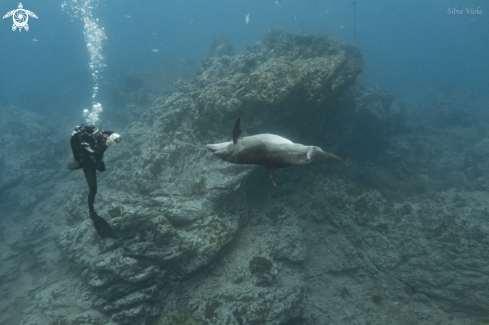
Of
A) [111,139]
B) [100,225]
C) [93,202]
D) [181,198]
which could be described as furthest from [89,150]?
[181,198]

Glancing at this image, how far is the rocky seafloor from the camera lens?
872 centimetres

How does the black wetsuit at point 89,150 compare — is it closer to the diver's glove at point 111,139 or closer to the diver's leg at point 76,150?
the diver's leg at point 76,150

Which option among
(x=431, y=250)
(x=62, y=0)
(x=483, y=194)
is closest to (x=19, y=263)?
(x=431, y=250)

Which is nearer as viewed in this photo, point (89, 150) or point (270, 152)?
point (270, 152)

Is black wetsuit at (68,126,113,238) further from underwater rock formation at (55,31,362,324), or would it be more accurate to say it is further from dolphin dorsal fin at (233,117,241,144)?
underwater rock formation at (55,31,362,324)

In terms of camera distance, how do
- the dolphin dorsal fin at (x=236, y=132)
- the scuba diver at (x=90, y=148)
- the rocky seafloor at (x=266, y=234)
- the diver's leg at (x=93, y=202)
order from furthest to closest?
the rocky seafloor at (x=266, y=234) < the diver's leg at (x=93, y=202) < the scuba diver at (x=90, y=148) < the dolphin dorsal fin at (x=236, y=132)

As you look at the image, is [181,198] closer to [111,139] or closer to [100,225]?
[100,225]

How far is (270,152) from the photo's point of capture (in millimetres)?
A: 3162

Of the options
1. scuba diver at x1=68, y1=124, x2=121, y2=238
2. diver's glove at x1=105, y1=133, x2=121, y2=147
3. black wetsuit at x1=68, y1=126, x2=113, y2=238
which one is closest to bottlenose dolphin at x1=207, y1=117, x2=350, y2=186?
diver's glove at x1=105, y1=133, x2=121, y2=147

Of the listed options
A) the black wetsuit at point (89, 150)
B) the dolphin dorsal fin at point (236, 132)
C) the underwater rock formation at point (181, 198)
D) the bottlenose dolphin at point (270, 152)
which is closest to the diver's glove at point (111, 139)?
the black wetsuit at point (89, 150)

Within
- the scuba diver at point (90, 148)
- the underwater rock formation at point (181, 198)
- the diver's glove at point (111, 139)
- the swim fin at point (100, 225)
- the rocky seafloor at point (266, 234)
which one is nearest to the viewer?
the diver's glove at point (111, 139)

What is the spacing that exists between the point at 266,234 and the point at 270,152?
28.6 feet

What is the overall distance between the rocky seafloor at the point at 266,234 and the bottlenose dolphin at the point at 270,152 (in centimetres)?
651

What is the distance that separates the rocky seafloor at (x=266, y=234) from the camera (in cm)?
872
